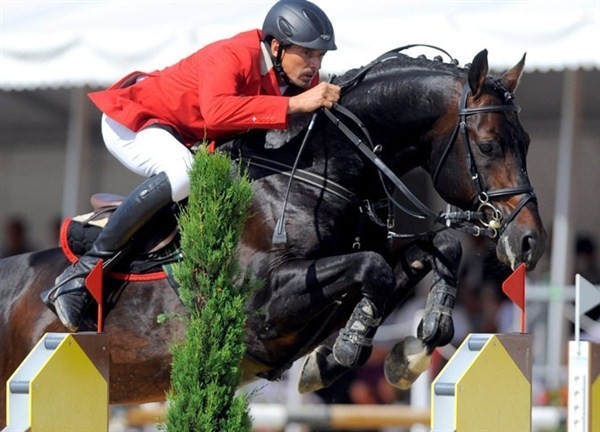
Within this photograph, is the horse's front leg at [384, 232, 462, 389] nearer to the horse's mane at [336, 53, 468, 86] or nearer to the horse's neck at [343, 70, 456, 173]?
the horse's neck at [343, 70, 456, 173]

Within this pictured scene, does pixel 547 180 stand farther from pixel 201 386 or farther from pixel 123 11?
pixel 201 386

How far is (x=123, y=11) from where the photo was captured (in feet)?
28.2

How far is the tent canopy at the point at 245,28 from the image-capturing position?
7.13 metres

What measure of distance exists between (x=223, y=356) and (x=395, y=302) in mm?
1272

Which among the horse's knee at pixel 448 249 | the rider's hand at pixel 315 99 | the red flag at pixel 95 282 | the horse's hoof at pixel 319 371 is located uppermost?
the rider's hand at pixel 315 99

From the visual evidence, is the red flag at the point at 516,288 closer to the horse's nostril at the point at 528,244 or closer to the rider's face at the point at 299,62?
the horse's nostril at the point at 528,244

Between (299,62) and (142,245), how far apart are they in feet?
3.22

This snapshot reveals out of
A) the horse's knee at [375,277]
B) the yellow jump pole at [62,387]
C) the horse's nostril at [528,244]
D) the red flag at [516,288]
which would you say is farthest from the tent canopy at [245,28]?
the yellow jump pole at [62,387]

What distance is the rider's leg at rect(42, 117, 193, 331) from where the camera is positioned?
4934 mm

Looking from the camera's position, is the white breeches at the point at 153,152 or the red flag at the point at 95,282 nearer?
the red flag at the point at 95,282

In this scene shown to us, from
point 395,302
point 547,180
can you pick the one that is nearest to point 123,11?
point 547,180

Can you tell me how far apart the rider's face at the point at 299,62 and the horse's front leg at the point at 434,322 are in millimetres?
839

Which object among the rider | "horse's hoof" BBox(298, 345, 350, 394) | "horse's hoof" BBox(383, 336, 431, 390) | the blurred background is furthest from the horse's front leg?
the blurred background

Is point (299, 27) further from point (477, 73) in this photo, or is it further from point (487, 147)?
point (487, 147)
